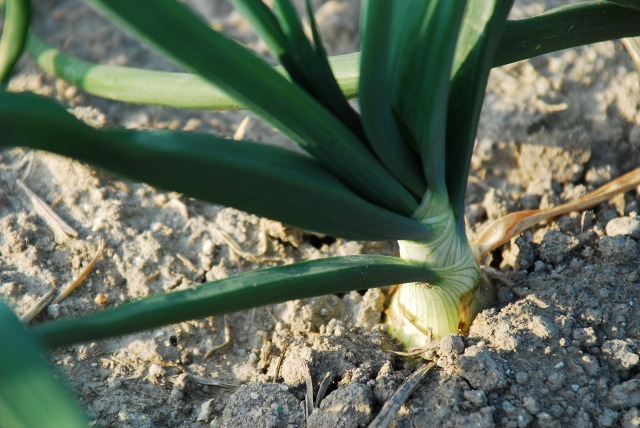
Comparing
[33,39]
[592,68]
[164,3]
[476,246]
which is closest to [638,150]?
[592,68]

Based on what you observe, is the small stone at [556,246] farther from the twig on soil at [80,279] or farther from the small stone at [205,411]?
the twig on soil at [80,279]

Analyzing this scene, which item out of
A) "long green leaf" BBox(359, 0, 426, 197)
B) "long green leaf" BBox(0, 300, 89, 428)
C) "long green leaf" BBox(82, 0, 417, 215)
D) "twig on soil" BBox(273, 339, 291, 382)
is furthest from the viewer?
"twig on soil" BBox(273, 339, 291, 382)

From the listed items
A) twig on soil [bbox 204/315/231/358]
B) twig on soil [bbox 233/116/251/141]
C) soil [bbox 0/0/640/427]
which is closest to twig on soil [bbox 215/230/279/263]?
soil [bbox 0/0/640/427]

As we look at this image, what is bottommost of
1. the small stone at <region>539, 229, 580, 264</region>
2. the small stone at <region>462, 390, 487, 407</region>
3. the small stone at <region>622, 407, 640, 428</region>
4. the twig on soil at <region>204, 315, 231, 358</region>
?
the small stone at <region>622, 407, 640, 428</region>

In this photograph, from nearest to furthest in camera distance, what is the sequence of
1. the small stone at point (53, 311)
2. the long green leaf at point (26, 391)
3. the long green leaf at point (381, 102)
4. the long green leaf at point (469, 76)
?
the long green leaf at point (26, 391) < the long green leaf at point (381, 102) < the long green leaf at point (469, 76) < the small stone at point (53, 311)

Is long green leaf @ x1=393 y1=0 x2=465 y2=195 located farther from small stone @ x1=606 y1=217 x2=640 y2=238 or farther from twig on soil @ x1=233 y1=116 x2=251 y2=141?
twig on soil @ x1=233 y1=116 x2=251 y2=141

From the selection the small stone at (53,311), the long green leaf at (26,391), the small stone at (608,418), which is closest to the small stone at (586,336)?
the small stone at (608,418)
